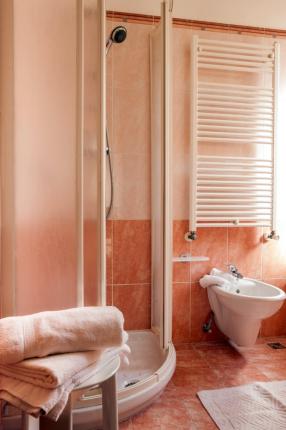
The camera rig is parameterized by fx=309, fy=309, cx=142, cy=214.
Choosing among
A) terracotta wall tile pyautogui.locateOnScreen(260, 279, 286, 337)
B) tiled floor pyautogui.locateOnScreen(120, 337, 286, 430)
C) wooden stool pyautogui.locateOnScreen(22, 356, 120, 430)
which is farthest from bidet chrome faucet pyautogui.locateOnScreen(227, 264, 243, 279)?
wooden stool pyautogui.locateOnScreen(22, 356, 120, 430)

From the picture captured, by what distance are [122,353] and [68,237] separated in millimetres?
412

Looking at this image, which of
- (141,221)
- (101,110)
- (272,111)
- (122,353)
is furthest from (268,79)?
(122,353)

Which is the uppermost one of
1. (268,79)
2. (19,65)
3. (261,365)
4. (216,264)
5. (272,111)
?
(268,79)

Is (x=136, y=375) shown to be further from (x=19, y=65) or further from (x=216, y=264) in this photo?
(x=19, y=65)

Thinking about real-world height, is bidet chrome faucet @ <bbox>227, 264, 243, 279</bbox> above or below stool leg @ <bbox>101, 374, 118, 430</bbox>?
above

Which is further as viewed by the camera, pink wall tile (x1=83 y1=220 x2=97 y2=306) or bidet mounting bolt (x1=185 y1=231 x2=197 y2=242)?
bidet mounting bolt (x1=185 y1=231 x2=197 y2=242)

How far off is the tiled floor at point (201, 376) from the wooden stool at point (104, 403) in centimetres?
66

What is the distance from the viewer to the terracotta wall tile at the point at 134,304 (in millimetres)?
2193

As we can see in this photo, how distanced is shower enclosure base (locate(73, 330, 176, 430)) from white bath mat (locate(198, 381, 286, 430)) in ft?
0.86

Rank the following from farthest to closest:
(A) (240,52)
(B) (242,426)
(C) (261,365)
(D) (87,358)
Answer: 1. (A) (240,52)
2. (C) (261,365)
3. (B) (242,426)
4. (D) (87,358)

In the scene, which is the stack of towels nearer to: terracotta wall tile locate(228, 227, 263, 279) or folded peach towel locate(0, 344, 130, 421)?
folded peach towel locate(0, 344, 130, 421)

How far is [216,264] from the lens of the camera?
7.79 ft

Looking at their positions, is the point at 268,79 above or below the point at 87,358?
above

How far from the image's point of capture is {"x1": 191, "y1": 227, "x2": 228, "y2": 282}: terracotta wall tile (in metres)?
2.34
